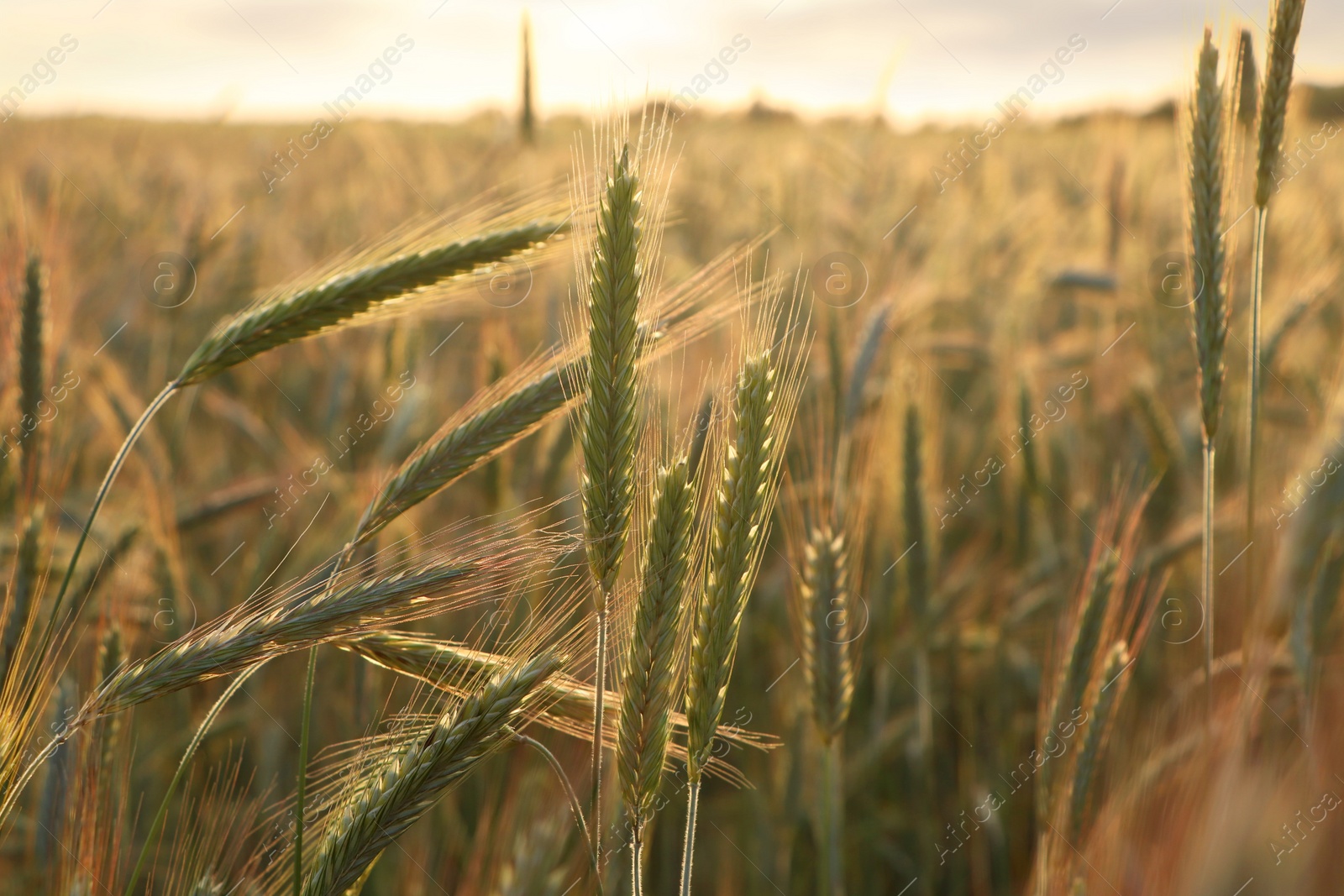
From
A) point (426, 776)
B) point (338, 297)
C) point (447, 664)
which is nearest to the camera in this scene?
point (426, 776)

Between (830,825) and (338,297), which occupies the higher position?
(338,297)

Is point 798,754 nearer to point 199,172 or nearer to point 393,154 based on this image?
point 393,154

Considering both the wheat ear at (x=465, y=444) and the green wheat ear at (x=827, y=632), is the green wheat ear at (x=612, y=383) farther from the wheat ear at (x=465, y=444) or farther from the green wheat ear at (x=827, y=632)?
the green wheat ear at (x=827, y=632)

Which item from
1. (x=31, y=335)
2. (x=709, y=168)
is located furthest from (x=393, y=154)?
(x=31, y=335)

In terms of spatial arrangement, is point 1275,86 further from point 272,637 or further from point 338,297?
point 272,637

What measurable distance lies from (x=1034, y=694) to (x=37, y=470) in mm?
2707

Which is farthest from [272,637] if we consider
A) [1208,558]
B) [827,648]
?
[1208,558]

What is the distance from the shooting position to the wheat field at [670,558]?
0.96 metres

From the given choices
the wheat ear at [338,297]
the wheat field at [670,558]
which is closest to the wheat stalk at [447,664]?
the wheat field at [670,558]

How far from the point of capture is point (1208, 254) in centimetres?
142

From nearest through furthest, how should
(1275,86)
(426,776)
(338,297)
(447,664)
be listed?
(426,776) → (447,664) → (338,297) → (1275,86)

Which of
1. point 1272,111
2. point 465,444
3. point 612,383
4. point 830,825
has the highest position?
point 1272,111

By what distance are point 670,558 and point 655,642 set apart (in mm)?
90

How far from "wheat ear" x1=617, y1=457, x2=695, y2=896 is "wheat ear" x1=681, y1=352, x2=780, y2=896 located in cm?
3
